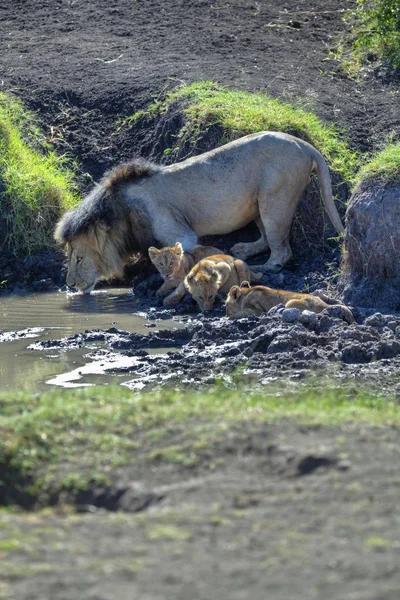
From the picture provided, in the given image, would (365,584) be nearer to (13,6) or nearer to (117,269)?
(117,269)

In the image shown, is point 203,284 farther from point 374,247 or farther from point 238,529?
point 238,529

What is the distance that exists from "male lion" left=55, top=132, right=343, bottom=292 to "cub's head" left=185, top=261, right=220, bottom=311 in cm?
153

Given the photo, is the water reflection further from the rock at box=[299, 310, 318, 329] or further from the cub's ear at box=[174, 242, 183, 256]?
the rock at box=[299, 310, 318, 329]

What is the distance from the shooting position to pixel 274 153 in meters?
13.8

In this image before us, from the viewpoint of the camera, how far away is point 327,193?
13734 mm

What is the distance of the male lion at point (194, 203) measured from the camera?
45.3 feet

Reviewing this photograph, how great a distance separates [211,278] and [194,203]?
2.16 metres

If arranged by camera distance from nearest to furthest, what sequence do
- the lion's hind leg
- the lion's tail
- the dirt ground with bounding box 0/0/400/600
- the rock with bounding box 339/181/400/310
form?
the dirt ground with bounding box 0/0/400/600
the rock with bounding box 339/181/400/310
the lion's tail
the lion's hind leg

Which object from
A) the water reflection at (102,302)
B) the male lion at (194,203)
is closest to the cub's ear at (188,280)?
the water reflection at (102,302)

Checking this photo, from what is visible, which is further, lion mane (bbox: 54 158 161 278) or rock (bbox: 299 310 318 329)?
lion mane (bbox: 54 158 161 278)

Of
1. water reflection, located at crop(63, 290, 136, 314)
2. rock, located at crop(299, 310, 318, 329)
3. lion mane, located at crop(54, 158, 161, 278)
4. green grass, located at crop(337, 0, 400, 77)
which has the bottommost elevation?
water reflection, located at crop(63, 290, 136, 314)

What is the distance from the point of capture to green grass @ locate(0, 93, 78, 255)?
14930mm

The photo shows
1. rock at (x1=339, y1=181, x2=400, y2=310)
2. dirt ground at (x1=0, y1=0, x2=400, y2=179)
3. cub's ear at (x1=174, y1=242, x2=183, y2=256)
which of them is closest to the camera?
rock at (x1=339, y1=181, x2=400, y2=310)

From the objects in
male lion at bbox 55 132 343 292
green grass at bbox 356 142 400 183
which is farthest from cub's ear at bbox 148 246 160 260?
green grass at bbox 356 142 400 183
